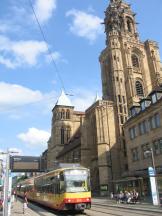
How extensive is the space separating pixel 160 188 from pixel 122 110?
1285 inches

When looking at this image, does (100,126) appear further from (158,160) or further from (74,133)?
(74,133)

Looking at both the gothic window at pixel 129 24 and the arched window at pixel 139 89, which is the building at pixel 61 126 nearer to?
the arched window at pixel 139 89

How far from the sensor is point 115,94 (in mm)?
63938

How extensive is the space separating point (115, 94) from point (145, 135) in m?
22.5

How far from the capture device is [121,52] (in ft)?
225

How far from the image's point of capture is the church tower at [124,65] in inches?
2486

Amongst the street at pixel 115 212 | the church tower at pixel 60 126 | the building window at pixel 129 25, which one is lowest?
the street at pixel 115 212

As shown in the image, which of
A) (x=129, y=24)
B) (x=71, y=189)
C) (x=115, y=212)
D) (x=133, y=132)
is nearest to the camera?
(x=115, y=212)

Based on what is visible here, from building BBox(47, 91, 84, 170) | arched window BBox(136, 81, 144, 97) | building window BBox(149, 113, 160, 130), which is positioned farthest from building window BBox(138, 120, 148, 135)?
building BBox(47, 91, 84, 170)

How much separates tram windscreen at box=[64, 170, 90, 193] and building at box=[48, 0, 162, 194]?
3067 cm

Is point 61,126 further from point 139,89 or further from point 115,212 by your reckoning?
point 115,212

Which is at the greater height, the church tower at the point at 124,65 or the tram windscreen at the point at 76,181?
the church tower at the point at 124,65

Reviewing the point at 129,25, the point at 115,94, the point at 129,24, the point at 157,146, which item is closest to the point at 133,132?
the point at 157,146

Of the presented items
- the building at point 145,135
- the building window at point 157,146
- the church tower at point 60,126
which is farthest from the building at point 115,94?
the building window at point 157,146
